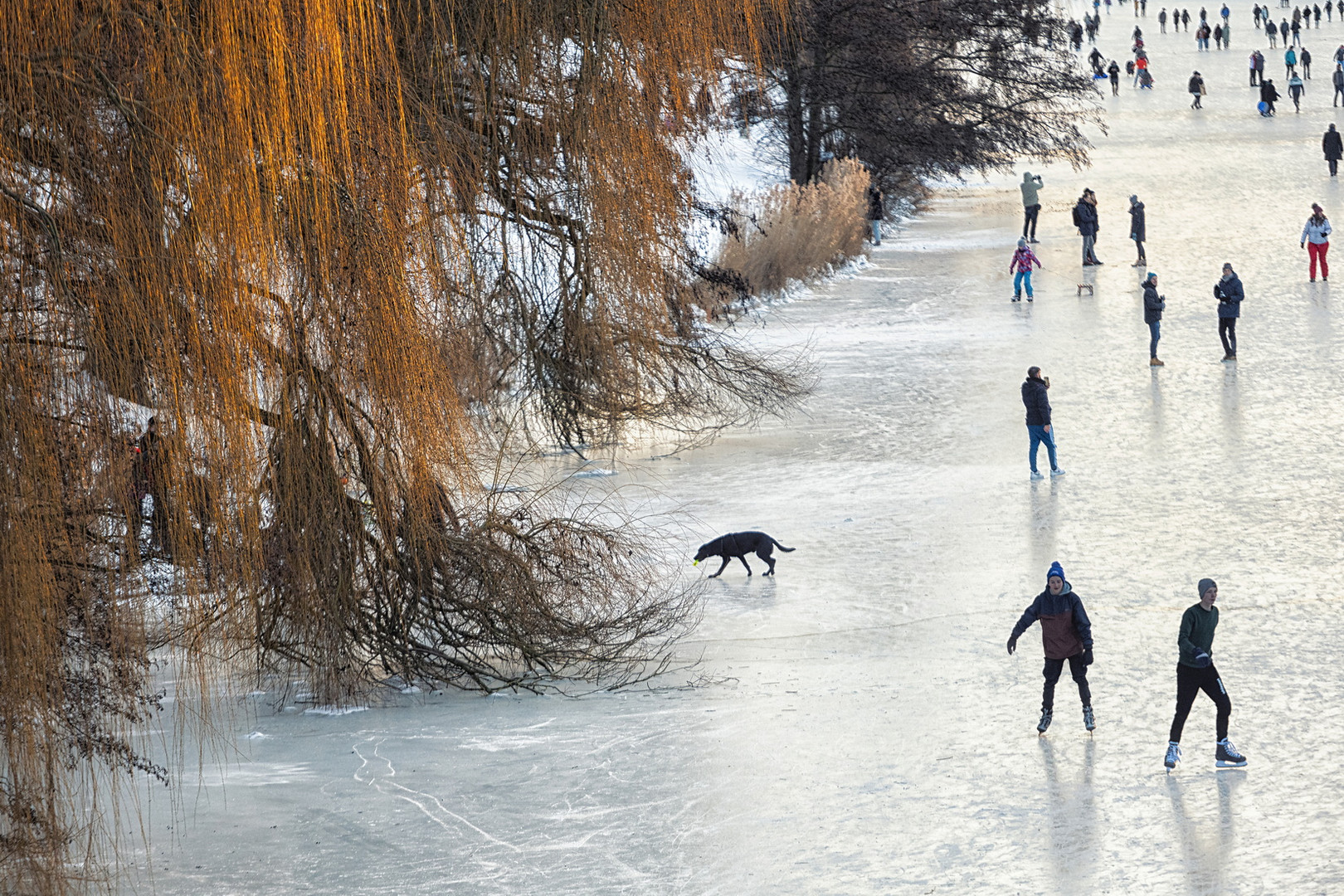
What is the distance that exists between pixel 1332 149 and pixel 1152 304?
876 inches

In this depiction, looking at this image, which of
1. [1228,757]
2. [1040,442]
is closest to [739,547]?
[1040,442]

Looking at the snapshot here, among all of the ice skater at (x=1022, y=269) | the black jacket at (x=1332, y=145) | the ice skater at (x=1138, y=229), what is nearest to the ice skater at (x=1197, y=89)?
the black jacket at (x=1332, y=145)

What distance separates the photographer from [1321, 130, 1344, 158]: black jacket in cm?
4050

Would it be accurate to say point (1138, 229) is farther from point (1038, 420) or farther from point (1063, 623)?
point (1063, 623)

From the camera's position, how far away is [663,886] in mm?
8211

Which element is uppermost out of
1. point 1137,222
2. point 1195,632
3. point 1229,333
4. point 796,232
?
point 796,232

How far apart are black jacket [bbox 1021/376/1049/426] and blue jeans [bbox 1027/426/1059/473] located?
0.32 feet

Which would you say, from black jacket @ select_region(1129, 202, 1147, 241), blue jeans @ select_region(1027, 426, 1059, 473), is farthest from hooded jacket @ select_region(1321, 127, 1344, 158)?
blue jeans @ select_region(1027, 426, 1059, 473)

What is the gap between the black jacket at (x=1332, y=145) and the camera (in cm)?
4050

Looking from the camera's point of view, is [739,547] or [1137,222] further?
[1137,222]

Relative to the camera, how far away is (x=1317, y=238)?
27016 mm

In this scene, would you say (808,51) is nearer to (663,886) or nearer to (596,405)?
(596,405)

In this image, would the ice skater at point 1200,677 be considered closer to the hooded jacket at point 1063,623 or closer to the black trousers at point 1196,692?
the black trousers at point 1196,692

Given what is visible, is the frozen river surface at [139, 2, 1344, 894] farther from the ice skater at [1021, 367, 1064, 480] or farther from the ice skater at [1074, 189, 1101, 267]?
the ice skater at [1074, 189, 1101, 267]
